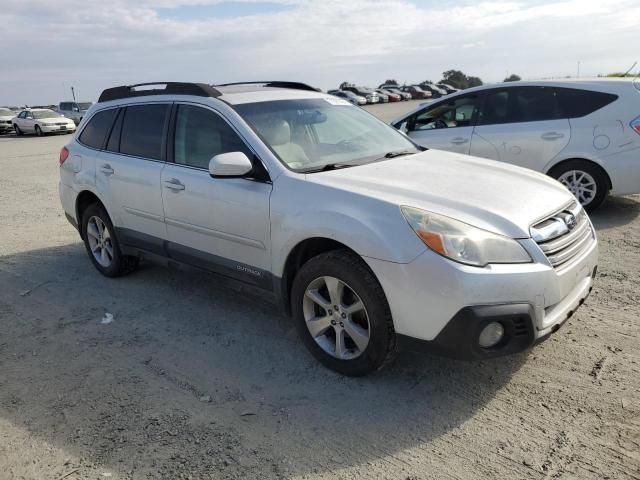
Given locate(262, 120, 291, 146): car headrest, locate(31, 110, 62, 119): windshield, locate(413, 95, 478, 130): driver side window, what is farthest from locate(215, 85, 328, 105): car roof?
locate(31, 110, 62, 119): windshield

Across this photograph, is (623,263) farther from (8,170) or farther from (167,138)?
(8,170)

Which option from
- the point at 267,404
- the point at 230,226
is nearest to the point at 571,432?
the point at 267,404

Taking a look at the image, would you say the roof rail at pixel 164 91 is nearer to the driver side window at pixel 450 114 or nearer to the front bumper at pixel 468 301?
the front bumper at pixel 468 301

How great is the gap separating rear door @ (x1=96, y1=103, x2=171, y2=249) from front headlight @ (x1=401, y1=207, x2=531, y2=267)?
8.01ft

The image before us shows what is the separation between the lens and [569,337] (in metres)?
3.75

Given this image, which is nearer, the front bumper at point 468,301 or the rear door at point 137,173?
the front bumper at point 468,301

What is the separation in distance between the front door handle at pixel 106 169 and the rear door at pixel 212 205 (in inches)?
36.3

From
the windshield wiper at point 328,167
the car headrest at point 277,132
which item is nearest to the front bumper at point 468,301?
the windshield wiper at point 328,167

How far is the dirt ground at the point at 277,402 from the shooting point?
8.77 feet

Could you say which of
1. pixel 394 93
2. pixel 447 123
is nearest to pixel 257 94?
pixel 447 123

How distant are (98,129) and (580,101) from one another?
5552 mm

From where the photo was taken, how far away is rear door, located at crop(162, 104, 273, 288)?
147 inches

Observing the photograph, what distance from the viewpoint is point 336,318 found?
3.37 m

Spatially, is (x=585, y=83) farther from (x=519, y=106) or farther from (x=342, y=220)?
(x=342, y=220)
